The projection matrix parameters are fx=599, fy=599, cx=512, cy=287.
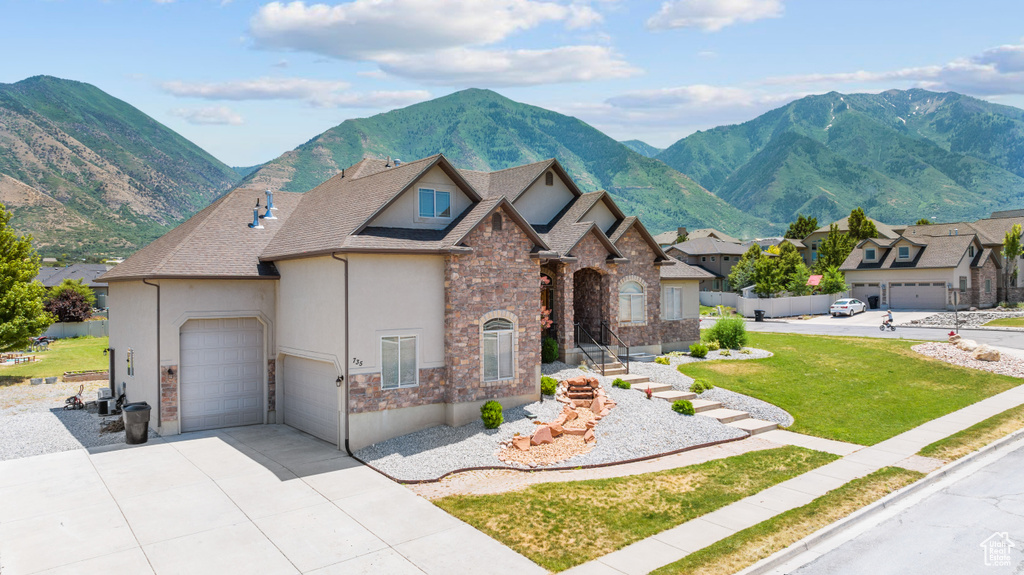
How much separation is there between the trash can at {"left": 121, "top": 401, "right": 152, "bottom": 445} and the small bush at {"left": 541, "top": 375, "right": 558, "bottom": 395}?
11.3 m

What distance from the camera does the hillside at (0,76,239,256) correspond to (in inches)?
4641

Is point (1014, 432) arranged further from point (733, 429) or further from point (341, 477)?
point (341, 477)

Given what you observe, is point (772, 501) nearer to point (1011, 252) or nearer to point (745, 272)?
point (745, 272)

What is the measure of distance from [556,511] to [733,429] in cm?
822

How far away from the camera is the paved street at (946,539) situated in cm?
939

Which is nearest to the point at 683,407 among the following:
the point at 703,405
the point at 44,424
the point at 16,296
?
the point at 703,405

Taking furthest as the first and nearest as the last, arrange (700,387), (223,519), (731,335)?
(731,335) < (700,387) < (223,519)

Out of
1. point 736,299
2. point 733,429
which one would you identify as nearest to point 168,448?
point 733,429

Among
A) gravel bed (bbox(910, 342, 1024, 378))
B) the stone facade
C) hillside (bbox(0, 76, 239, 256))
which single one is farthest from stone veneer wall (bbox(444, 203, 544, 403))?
hillside (bbox(0, 76, 239, 256))

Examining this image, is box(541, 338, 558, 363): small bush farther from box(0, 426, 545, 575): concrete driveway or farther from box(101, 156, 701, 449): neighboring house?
box(0, 426, 545, 575): concrete driveway

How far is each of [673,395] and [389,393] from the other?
31.7 ft

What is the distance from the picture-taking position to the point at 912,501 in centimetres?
1227

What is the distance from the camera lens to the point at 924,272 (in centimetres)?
5053

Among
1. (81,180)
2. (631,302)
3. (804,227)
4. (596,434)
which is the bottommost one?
(596,434)
